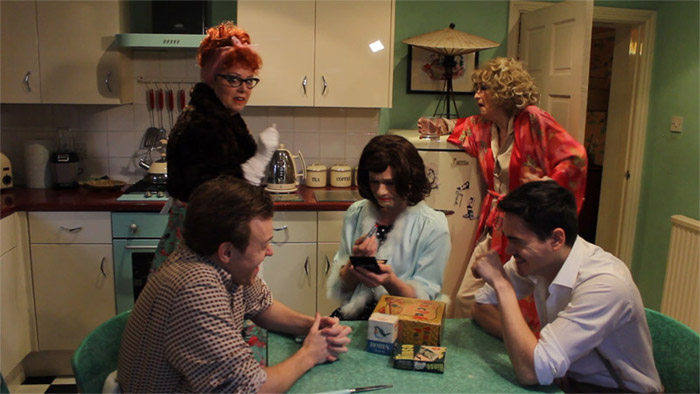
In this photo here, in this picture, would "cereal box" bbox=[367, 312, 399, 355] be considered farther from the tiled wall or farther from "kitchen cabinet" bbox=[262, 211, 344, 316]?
the tiled wall

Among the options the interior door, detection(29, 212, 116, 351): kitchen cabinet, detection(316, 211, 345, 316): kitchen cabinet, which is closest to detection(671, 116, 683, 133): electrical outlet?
the interior door

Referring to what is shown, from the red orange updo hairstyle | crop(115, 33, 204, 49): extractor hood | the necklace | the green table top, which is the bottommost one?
the green table top

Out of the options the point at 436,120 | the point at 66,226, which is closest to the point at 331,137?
the point at 436,120

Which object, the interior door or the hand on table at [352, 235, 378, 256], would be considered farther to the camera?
the interior door

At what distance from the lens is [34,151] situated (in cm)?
327

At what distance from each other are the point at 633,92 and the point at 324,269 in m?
2.28

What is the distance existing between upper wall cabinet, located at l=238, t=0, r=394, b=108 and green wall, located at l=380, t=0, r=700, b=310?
38 centimetres

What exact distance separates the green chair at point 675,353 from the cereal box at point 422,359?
591 millimetres

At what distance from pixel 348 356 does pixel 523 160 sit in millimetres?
1570

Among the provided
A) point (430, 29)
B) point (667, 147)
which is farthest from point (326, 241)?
point (667, 147)

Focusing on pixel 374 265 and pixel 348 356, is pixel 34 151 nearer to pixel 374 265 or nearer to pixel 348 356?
pixel 374 265

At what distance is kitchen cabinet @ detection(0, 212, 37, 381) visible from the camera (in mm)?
2775

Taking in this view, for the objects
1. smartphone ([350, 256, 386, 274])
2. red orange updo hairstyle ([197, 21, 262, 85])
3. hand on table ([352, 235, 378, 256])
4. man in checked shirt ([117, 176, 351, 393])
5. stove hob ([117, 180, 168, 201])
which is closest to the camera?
man in checked shirt ([117, 176, 351, 393])

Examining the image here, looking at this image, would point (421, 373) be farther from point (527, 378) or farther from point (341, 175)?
point (341, 175)
